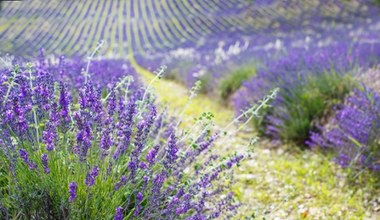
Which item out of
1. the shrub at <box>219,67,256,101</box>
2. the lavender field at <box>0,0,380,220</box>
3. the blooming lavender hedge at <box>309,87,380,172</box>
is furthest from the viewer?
the shrub at <box>219,67,256,101</box>

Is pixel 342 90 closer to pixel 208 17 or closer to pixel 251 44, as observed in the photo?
pixel 251 44

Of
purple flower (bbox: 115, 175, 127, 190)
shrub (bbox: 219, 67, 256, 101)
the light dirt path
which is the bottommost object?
the light dirt path

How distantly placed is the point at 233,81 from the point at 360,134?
286 cm

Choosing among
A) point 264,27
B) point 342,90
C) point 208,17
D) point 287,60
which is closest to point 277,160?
point 342,90

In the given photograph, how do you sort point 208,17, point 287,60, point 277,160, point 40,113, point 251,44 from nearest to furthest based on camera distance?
point 40,113
point 277,160
point 287,60
point 251,44
point 208,17

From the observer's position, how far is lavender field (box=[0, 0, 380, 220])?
4.43ft

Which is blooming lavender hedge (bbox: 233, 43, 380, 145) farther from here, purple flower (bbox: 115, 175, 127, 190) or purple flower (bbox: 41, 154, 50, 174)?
purple flower (bbox: 41, 154, 50, 174)

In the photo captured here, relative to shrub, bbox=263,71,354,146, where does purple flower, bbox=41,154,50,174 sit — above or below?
above

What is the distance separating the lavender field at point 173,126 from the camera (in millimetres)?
1350

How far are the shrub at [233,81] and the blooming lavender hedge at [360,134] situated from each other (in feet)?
7.97

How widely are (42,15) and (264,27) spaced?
7858 mm

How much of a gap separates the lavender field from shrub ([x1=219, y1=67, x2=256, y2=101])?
2 cm

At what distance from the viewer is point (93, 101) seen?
1.35 meters

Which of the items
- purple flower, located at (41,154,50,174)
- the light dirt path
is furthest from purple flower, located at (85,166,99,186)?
the light dirt path
